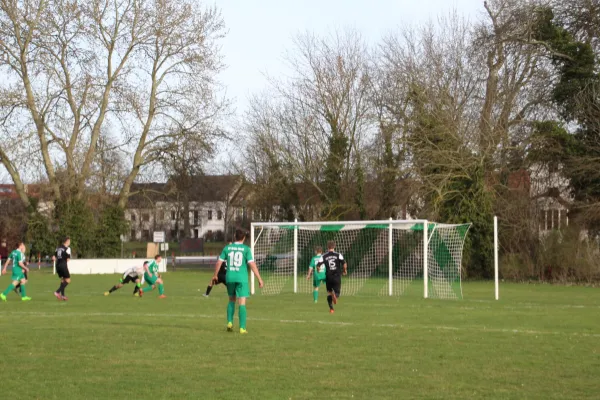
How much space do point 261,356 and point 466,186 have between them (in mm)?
29914

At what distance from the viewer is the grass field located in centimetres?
923

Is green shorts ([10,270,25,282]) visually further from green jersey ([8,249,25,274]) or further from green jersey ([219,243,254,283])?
green jersey ([219,243,254,283])

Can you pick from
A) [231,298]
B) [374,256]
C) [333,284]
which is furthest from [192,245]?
[231,298]

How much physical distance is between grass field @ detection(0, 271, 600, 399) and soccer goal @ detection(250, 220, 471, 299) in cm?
762

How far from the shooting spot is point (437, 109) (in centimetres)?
4109

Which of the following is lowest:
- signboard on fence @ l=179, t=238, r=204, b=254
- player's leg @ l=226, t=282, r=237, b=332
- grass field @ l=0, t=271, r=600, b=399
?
grass field @ l=0, t=271, r=600, b=399

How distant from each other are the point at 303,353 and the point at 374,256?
27296 mm

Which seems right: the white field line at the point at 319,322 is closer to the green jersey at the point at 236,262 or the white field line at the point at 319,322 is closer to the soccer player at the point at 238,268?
the soccer player at the point at 238,268

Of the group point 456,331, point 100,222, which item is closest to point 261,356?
point 456,331

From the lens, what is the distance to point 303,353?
39.7 feet

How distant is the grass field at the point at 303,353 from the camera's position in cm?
923

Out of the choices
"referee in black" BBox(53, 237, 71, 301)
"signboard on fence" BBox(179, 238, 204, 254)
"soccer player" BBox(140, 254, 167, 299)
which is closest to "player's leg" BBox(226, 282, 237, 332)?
"referee in black" BBox(53, 237, 71, 301)

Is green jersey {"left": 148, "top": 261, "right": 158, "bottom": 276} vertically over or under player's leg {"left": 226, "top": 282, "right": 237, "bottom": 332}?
over

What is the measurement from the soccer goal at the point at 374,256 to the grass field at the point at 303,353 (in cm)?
762
